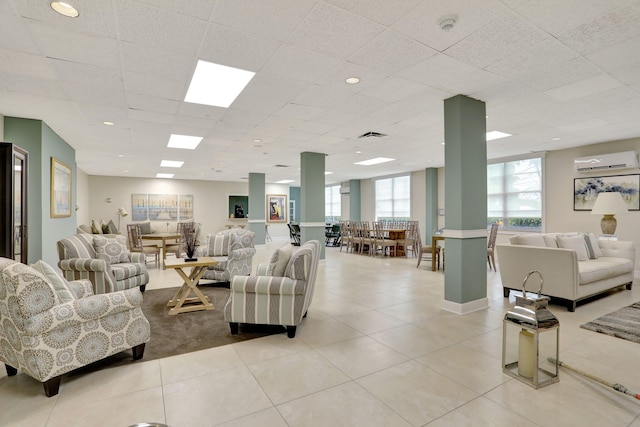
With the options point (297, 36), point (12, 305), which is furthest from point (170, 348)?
point (297, 36)

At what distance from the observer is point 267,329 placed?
3.24 metres

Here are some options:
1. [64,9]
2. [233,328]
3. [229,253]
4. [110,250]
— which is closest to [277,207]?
[229,253]

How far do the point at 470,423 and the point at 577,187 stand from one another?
6843mm

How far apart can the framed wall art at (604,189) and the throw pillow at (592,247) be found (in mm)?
1751

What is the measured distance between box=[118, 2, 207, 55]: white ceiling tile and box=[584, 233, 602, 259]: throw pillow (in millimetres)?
5947

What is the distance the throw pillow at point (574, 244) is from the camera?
4699mm

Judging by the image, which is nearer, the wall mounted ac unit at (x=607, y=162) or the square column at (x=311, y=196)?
the wall mounted ac unit at (x=607, y=162)

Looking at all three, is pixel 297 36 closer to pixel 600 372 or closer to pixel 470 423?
pixel 470 423

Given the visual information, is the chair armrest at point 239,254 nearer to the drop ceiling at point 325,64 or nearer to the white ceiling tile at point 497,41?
the drop ceiling at point 325,64

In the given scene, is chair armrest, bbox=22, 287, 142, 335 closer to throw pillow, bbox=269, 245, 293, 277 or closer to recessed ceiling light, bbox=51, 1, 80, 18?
throw pillow, bbox=269, 245, 293, 277

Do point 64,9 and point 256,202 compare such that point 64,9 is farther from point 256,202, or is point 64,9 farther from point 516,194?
point 516,194

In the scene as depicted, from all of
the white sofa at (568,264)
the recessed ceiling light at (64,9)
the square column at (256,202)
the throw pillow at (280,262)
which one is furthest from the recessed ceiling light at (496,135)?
the square column at (256,202)

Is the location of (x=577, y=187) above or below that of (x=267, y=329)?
above

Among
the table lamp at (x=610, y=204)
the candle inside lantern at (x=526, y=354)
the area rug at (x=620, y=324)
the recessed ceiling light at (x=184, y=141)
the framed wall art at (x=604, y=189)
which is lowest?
the area rug at (x=620, y=324)
